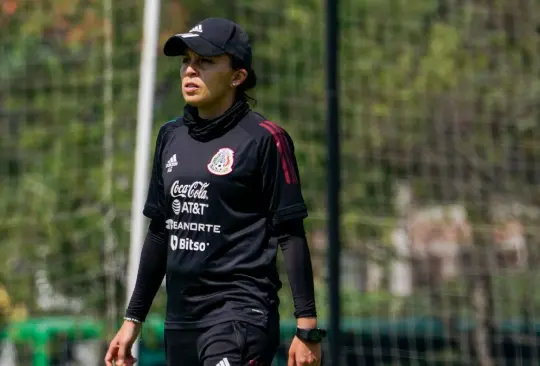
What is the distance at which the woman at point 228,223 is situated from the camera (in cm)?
414

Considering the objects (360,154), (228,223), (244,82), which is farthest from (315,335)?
(360,154)

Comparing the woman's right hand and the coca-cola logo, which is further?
the woman's right hand

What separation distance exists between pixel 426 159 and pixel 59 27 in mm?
2892

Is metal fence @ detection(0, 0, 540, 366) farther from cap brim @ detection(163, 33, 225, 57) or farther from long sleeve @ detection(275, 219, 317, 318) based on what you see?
long sleeve @ detection(275, 219, 317, 318)

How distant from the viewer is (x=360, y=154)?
346 inches

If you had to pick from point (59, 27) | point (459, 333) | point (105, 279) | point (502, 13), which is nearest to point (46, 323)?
point (105, 279)

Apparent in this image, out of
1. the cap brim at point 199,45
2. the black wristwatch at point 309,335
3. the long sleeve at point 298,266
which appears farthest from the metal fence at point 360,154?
the black wristwatch at point 309,335

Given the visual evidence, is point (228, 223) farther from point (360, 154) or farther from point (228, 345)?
point (360, 154)

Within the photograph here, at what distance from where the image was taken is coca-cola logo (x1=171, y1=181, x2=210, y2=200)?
13.7 ft

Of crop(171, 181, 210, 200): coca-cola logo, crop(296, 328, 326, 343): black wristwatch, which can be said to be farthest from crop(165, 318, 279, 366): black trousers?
crop(171, 181, 210, 200): coca-cola logo

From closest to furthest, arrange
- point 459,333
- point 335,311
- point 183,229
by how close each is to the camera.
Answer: point 183,229, point 335,311, point 459,333

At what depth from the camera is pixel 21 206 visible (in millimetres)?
8477

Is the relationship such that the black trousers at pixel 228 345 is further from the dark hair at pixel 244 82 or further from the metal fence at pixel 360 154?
the metal fence at pixel 360 154

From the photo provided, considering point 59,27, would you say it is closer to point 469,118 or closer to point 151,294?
point 469,118
